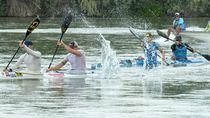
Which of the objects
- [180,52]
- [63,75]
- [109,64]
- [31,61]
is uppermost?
[31,61]

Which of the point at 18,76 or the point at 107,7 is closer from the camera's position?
the point at 18,76

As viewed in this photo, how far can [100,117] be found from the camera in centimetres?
1695

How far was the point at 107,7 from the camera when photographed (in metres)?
79.2

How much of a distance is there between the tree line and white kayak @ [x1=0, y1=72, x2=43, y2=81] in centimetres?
4870

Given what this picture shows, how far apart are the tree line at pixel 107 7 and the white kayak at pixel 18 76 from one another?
48.7m

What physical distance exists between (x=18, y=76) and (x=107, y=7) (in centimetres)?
5520

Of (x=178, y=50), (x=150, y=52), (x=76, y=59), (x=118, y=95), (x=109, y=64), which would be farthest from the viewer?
(x=178, y=50)

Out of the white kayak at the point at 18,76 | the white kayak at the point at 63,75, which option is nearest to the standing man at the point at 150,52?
the white kayak at the point at 63,75

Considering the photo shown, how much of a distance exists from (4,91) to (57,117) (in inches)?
182

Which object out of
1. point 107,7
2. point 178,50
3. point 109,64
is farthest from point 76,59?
point 107,7

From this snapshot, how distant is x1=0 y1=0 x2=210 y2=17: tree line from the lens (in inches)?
2975

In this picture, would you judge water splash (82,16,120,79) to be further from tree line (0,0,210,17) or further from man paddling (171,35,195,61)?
tree line (0,0,210,17)

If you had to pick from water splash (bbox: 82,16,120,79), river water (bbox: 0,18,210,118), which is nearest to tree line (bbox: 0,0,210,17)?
river water (bbox: 0,18,210,118)

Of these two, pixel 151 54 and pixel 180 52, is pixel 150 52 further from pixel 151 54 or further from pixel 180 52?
pixel 180 52
